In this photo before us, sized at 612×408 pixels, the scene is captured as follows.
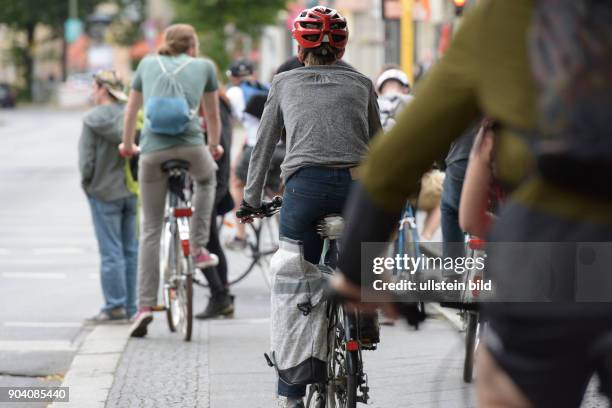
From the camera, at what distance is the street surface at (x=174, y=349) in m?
6.32

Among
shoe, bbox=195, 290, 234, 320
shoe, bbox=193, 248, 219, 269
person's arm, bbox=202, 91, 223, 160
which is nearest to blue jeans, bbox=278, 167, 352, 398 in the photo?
person's arm, bbox=202, 91, 223, 160

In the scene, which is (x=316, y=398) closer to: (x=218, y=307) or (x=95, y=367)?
(x=95, y=367)

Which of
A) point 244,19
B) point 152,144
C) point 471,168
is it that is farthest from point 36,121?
point 471,168

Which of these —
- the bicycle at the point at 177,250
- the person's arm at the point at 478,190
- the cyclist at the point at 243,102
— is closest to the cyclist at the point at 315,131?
the person's arm at the point at 478,190

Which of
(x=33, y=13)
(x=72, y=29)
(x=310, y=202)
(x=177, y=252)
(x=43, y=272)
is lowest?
(x=43, y=272)

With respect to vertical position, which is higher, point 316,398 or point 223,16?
point 223,16

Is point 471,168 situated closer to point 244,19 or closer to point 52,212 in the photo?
Answer: point 52,212

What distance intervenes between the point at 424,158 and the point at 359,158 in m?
2.86

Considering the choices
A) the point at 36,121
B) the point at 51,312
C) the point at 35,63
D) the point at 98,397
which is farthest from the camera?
the point at 35,63

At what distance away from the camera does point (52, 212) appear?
1884 cm

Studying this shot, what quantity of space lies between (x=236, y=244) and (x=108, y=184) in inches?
114

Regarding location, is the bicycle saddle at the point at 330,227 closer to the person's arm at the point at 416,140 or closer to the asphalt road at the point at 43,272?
the asphalt road at the point at 43,272

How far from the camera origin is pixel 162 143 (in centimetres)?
806

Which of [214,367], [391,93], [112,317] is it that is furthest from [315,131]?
[391,93]
